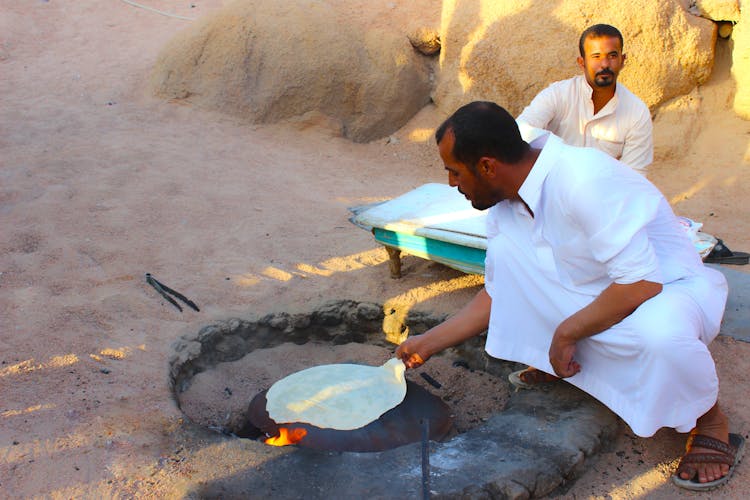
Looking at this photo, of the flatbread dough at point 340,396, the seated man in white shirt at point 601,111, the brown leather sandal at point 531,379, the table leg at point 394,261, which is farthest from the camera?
the table leg at point 394,261

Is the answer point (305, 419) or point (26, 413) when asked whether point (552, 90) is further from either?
point (26, 413)

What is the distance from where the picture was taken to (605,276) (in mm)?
2342

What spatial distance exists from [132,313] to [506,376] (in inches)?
72.5

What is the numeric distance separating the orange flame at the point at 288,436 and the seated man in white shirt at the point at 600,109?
1968 mm

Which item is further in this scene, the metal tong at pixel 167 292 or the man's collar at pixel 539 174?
the metal tong at pixel 167 292

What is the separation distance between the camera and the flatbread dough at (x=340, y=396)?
107 inches

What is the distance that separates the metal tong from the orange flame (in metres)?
1.07

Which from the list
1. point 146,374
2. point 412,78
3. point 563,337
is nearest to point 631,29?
point 412,78

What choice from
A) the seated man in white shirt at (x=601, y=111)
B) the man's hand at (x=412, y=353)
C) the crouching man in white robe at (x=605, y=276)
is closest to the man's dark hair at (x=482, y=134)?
the crouching man in white robe at (x=605, y=276)

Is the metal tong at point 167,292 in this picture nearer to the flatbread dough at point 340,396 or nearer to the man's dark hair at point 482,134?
the flatbread dough at point 340,396

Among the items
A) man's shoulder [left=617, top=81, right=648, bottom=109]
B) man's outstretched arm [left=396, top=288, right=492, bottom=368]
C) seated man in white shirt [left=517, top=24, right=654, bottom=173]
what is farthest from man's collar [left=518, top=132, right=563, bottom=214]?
man's shoulder [left=617, top=81, right=648, bottom=109]

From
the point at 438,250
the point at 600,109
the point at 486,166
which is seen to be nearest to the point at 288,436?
the point at 486,166

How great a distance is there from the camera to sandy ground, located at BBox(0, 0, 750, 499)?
2.46 meters

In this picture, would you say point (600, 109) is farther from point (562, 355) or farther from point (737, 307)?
point (562, 355)
